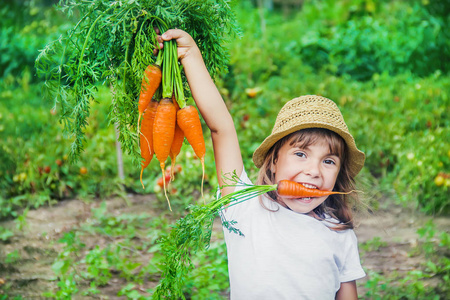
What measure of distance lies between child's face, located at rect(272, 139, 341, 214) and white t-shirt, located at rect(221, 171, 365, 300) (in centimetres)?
5

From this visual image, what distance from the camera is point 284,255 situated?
1.67 m

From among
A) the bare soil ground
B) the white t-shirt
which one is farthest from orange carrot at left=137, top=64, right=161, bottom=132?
the bare soil ground

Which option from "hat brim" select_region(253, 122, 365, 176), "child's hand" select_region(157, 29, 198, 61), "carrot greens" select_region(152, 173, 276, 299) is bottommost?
"carrot greens" select_region(152, 173, 276, 299)

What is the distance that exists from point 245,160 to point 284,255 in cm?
235

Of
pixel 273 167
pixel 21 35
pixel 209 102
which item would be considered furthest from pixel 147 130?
pixel 21 35

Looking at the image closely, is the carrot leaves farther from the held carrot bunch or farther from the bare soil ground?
the bare soil ground

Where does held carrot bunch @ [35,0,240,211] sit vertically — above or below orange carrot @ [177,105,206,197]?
above

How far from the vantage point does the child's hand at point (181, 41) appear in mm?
1607

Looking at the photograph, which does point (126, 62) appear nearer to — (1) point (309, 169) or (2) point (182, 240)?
(2) point (182, 240)

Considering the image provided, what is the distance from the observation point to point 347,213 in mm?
1944

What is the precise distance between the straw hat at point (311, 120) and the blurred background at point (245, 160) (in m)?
0.42

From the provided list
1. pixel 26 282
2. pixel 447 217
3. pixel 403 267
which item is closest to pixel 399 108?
pixel 447 217

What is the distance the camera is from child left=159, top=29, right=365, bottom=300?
166 cm

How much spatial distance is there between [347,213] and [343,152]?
27cm
